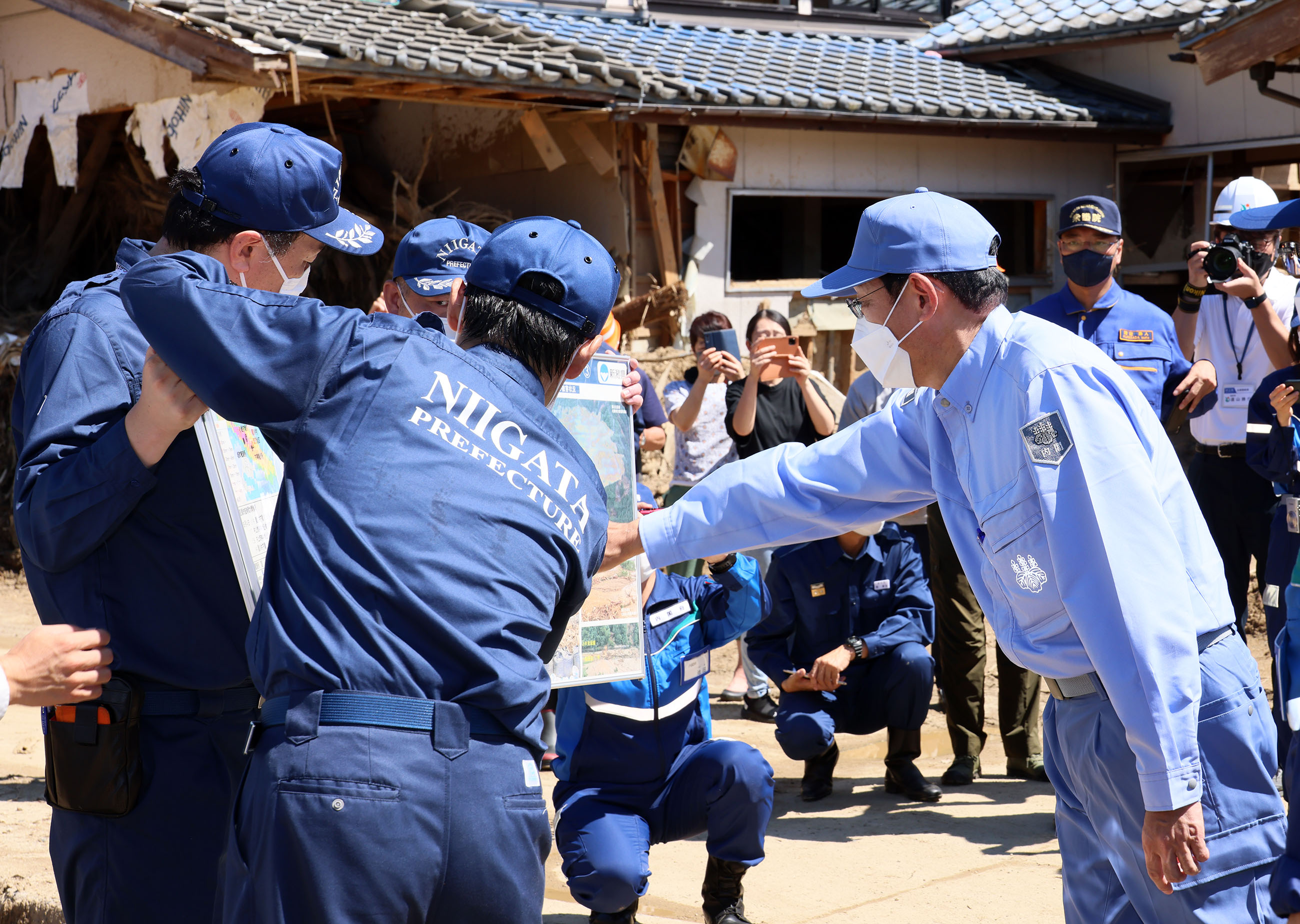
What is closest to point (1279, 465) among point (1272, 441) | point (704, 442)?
point (1272, 441)

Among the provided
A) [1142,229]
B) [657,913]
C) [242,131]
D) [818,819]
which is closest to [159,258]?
[242,131]

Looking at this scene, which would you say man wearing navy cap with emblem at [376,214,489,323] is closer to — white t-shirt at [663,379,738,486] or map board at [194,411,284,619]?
map board at [194,411,284,619]

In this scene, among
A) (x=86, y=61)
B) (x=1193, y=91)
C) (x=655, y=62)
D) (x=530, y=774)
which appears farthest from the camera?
(x=1193, y=91)

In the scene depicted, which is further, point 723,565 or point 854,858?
point 854,858

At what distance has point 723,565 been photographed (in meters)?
3.99

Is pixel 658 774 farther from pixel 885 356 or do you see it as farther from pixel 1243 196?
pixel 1243 196

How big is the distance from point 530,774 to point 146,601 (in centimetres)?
85

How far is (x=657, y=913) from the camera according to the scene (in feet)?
13.5

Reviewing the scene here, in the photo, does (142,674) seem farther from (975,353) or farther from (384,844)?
(975,353)

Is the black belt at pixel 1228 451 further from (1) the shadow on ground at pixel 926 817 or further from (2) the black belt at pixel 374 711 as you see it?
(2) the black belt at pixel 374 711

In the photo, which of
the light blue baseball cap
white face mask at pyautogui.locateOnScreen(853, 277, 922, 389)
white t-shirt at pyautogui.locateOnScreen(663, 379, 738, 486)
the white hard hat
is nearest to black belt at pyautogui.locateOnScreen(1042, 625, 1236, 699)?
white face mask at pyautogui.locateOnScreen(853, 277, 922, 389)

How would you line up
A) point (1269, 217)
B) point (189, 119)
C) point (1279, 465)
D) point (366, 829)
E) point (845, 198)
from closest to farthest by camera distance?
point (366, 829) → point (1279, 465) → point (1269, 217) → point (189, 119) → point (845, 198)

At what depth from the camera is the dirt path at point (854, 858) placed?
4059mm

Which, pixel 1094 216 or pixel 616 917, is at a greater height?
pixel 1094 216
